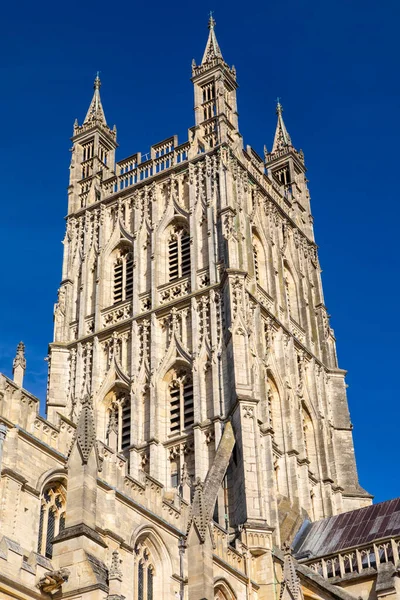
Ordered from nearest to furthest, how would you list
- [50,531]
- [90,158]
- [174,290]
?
1. [50,531]
2. [174,290]
3. [90,158]

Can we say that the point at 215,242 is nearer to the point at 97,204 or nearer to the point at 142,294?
the point at 142,294

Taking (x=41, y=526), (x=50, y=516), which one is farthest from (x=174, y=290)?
(x=41, y=526)

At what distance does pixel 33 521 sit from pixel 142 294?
1818 centimetres

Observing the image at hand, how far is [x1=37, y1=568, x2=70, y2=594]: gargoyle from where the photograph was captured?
19984 millimetres

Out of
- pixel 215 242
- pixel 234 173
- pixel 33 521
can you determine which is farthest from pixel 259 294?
pixel 33 521

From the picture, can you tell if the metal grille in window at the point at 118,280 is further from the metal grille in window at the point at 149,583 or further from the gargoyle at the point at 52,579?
the gargoyle at the point at 52,579

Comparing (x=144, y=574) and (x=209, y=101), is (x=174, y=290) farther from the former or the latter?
(x=144, y=574)

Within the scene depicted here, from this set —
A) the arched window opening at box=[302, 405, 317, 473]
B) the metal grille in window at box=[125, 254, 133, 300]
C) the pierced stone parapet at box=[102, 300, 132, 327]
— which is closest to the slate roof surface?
the arched window opening at box=[302, 405, 317, 473]

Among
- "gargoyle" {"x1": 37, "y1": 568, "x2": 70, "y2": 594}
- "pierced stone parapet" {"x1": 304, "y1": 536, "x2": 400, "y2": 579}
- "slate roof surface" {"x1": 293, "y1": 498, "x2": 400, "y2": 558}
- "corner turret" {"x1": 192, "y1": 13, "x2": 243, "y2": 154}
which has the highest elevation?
"corner turret" {"x1": 192, "y1": 13, "x2": 243, "y2": 154}

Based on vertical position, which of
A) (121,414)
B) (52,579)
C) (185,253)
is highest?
(185,253)

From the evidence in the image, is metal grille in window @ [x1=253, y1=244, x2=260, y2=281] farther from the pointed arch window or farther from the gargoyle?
the gargoyle

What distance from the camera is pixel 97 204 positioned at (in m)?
43.8

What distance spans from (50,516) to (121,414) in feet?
46.4

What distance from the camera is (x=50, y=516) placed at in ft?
76.4
